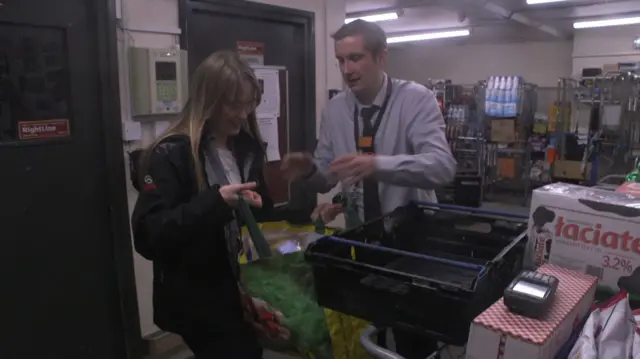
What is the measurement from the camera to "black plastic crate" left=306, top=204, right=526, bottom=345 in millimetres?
1050

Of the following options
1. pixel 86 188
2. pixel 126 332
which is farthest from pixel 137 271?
pixel 86 188

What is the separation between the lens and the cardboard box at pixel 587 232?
1.05 metres

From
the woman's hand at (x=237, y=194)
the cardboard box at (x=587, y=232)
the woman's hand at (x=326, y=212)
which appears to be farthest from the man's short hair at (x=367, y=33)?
the cardboard box at (x=587, y=232)

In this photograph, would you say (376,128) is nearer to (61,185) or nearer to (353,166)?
(353,166)

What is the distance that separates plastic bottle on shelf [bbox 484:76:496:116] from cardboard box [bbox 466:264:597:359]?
7.65 metres

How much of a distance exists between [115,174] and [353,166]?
1638 mm

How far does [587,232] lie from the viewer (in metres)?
1.09

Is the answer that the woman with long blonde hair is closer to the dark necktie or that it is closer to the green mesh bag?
the green mesh bag

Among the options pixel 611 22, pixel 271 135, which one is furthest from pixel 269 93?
pixel 611 22

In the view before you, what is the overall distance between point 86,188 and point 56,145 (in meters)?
0.26

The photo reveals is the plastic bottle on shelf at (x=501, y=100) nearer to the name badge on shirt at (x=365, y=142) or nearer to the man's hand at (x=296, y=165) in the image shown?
the name badge on shirt at (x=365, y=142)

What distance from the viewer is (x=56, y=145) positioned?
8.19 feet

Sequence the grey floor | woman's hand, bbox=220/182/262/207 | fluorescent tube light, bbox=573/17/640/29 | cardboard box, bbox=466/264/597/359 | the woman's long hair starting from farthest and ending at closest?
1. fluorescent tube light, bbox=573/17/640/29
2. the woman's long hair
3. woman's hand, bbox=220/182/262/207
4. the grey floor
5. cardboard box, bbox=466/264/597/359

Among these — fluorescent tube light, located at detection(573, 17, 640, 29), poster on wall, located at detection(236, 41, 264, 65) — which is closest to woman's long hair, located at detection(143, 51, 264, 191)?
poster on wall, located at detection(236, 41, 264, 65)
